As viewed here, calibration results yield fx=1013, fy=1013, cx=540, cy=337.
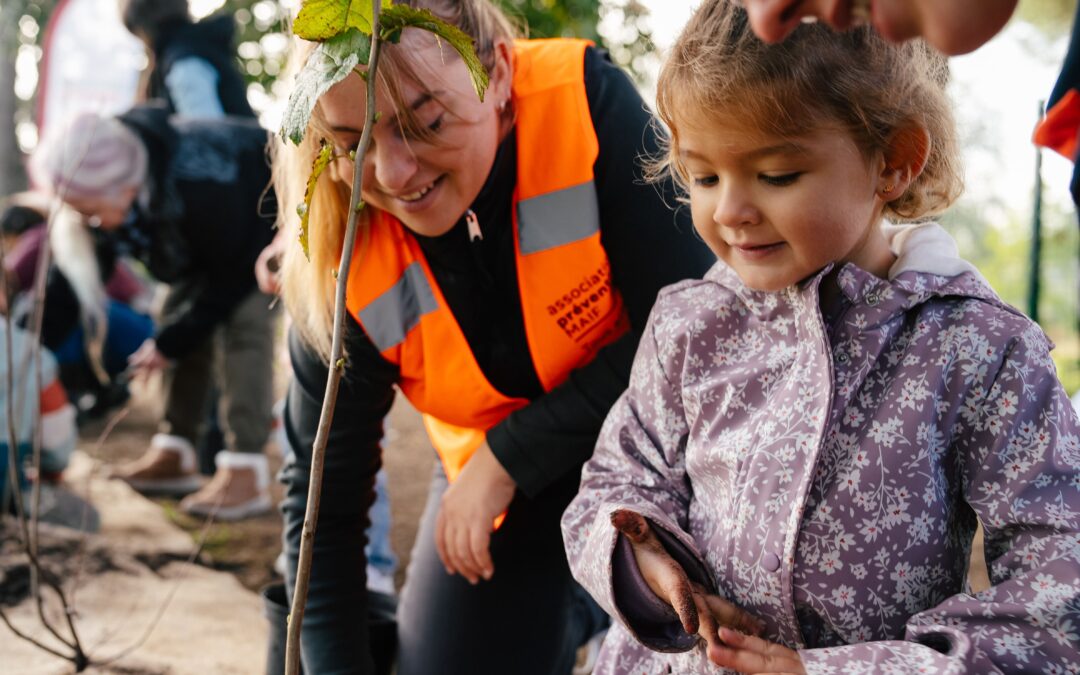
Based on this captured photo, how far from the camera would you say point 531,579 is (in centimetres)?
211

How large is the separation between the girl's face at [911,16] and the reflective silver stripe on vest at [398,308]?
3.52 ft

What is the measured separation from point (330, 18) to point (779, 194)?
21.2 inches

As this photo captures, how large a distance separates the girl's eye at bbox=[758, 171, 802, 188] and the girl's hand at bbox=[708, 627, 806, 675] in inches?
20.7

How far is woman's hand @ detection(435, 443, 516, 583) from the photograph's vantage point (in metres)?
1.81

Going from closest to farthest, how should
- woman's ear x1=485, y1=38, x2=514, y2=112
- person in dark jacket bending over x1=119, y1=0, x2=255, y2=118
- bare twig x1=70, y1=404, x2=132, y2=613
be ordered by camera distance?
woman's ear x1=485, y1=38, x2=514, y2=112
bare twig x1=70, y1=404, x2=132, y2=613
person in dark jacket bending over x1=119, y1=0, x2=255, y2=118

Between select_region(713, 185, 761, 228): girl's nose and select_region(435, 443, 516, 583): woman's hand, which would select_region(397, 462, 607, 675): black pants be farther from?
select_region(713, 185, 761, 228): girl's nose

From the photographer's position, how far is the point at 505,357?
191cm

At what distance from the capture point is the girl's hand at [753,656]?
3.76ft

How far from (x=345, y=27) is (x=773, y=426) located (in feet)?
2.22

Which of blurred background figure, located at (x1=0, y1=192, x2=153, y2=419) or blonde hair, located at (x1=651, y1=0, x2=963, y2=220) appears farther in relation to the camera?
blurred background figure, located at (x1=0, y1=192, x2=153, y2=419)

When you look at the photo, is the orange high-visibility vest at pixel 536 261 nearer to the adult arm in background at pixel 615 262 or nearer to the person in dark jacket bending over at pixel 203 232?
the adult arm in background at pixel 615 262

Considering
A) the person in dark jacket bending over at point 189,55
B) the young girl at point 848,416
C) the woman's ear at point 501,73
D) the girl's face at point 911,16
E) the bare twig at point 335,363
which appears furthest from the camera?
the person in dark jacket bending over at point 189,55

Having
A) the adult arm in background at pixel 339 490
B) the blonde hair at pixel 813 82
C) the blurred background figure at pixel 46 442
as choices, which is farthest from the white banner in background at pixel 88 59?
the blonde hair at pixel 813 82

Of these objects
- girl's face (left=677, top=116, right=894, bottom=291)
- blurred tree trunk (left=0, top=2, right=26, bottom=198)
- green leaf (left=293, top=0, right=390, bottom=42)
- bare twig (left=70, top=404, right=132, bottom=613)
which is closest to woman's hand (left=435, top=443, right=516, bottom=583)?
bare twig (left=70, top=404, right=132, bottom=613)
